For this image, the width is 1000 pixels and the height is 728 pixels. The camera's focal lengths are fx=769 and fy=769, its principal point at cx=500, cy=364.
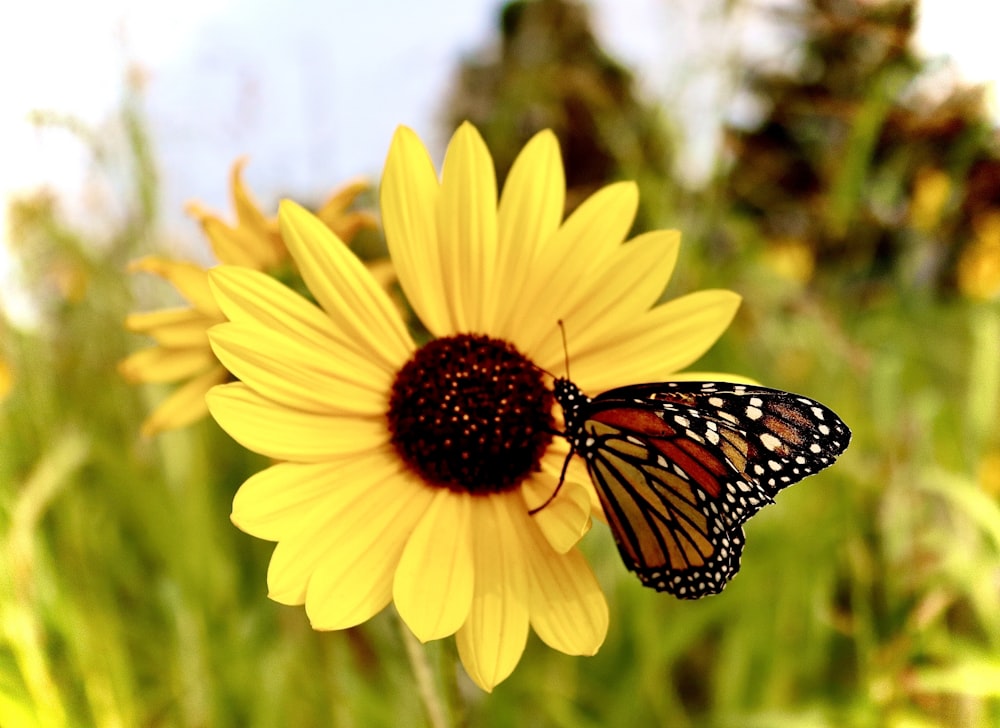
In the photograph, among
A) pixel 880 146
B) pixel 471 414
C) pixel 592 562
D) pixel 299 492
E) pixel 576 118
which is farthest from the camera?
pixel 576 118

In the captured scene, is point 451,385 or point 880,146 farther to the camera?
point 880,146

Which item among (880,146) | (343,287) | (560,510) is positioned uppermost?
(880,146)

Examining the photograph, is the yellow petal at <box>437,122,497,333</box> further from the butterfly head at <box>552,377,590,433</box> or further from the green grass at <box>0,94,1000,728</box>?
the green grass at <box>0,94,1000,728</box>

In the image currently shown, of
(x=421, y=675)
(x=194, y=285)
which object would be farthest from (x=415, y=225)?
(x=421, y=675)

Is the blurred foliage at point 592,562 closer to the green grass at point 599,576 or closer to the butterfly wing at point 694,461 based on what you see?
the green grass at point 599,576

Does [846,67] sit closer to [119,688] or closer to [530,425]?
[530,425]

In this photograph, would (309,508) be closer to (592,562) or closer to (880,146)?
(592,562)

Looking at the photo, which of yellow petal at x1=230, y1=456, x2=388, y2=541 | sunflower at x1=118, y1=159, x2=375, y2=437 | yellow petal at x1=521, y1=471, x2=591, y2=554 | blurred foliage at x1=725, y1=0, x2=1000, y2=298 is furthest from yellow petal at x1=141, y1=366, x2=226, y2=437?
blurred foliage at x1=725, y1=0, x2=1000, y2=298
